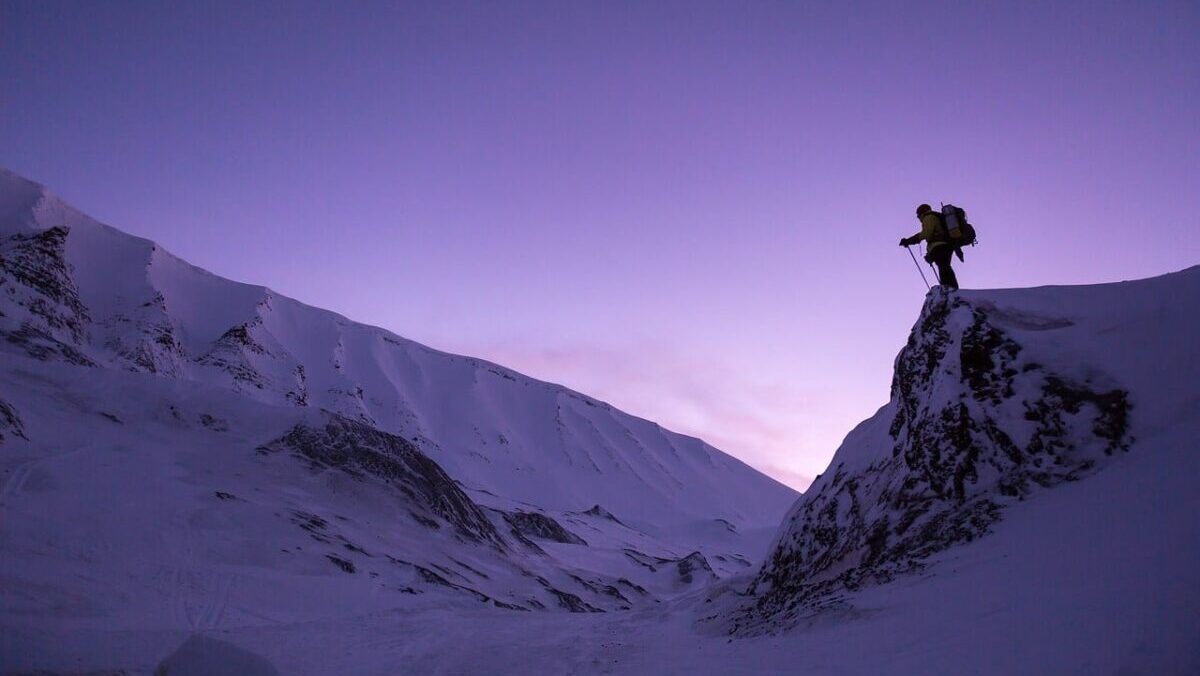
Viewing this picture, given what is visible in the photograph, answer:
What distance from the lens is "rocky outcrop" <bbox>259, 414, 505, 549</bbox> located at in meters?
41.9

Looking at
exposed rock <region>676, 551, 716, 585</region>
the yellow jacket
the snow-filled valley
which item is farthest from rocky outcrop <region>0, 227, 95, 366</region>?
the yellow jacket

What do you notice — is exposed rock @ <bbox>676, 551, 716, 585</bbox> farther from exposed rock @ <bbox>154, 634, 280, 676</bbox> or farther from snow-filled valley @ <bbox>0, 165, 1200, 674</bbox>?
exposed rock @ <bbox>154, 634, 280, 676</bbox>

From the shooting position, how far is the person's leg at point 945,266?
13391mm

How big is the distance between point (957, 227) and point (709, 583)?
1695 cm

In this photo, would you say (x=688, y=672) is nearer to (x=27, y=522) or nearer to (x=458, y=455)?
(x=27, y=522)

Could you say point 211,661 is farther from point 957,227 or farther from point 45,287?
point 45,287

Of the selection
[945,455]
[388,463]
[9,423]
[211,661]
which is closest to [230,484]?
[9,423]

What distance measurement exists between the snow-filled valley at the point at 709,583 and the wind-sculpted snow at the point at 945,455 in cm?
4

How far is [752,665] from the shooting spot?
8469 mm

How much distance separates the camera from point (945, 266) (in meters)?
13.5

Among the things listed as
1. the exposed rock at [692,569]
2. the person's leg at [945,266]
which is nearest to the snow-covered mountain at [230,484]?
the exposed rock at [692,569]

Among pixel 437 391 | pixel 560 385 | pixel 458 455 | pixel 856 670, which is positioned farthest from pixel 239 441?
pixel 560 385

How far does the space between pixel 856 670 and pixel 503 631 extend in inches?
376

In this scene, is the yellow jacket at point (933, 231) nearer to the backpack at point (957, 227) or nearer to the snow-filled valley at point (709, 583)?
the backpack at point (957, 227)
